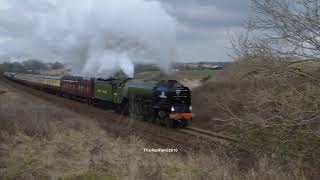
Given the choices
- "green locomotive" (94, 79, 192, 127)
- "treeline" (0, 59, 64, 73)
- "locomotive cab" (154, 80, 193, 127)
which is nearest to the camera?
"locomotive cab" (154, 80, 193, 127)

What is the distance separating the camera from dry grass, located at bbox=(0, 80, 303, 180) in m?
10.5

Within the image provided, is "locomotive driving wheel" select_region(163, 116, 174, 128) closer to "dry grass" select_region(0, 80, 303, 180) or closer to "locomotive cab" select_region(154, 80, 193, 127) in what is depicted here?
"locomotive cab" select_region(154, 80, 193, 127)

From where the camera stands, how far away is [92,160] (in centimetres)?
1288

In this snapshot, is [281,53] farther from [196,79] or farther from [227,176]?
[196,79]

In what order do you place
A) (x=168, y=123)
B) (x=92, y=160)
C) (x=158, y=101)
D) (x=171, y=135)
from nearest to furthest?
(x=92, y=160) → (x=171, y=135) → (x=168, y=123) → (x=158, y=101)

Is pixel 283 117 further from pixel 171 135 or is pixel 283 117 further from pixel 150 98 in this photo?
pixel 150 98

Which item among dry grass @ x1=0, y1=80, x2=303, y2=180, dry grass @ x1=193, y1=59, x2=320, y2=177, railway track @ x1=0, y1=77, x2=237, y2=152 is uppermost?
dry grass @ x1=193, y1=59, x2=320, y2=177

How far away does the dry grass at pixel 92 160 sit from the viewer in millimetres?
10508

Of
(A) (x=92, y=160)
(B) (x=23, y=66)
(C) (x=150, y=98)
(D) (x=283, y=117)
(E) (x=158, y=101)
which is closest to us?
(D) (x=283, y=117)

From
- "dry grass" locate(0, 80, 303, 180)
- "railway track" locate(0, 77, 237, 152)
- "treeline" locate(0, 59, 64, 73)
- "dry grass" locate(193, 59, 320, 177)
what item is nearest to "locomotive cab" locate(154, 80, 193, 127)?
"railway track" locate(0, 77, 237, 152)

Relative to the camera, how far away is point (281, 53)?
9484mm

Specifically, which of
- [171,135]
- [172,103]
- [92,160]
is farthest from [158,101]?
[92,160]

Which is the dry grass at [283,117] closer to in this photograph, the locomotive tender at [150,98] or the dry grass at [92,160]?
the dry grass at [92,160]

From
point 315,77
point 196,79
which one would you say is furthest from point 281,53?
point 196,79
